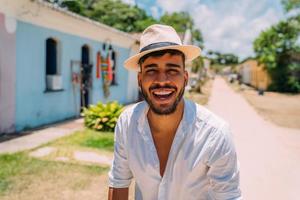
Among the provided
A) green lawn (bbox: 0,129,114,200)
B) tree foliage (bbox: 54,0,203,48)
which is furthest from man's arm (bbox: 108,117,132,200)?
tree foliage (bbox: 54,0,203,48)

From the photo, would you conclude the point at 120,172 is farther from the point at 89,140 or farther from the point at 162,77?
the point at 89,140

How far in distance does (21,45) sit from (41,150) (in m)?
2.98

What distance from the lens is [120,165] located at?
2238mm

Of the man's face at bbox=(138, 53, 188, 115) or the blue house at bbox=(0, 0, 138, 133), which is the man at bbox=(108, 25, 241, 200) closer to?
the man's face at bbox=(138, 53, 188, 115)

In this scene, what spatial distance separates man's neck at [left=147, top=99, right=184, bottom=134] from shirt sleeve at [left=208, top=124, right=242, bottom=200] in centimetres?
26

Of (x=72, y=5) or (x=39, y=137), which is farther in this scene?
(x=72, y=5)

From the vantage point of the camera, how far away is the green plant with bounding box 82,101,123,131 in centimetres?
922

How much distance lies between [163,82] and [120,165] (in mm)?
559

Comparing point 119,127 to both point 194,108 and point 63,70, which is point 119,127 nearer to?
point 194,108

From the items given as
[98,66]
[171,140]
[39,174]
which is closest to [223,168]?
[171,140]

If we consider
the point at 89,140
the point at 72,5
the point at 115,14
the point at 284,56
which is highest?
the point at 115,14

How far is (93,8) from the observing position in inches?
1449

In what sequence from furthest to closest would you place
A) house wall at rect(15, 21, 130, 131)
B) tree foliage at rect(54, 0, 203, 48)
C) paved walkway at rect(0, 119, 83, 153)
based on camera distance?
tree foliage at rect(54, 0, 203, 48) < house wall at rect(15, 21, 130, 131) < paved walkway at rect(0, 119, 83, 153)

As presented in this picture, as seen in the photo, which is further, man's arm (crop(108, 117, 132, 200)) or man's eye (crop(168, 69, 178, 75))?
man's arm (crop(108, 117, 132, 200))
